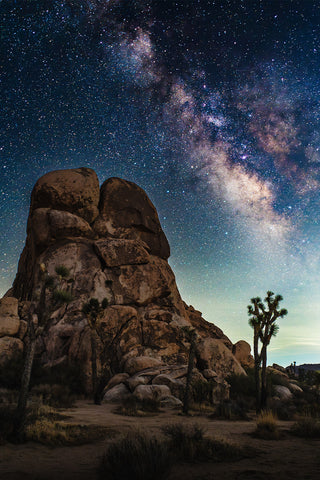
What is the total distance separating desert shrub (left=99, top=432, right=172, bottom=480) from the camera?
17.5 ft

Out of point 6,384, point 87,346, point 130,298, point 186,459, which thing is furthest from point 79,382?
point 186,459

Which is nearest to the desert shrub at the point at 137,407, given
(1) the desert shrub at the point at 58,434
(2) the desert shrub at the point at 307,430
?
(1) the desert shrub at the point at 58,434

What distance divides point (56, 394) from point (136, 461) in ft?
56.5

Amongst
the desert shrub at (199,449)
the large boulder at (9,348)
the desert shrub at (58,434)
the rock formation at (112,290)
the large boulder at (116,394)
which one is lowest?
the large boulder at (116,394)

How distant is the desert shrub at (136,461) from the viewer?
5.32 metres

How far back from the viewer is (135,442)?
6.18 metres

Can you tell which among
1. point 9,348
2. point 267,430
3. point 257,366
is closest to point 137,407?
point 257,366

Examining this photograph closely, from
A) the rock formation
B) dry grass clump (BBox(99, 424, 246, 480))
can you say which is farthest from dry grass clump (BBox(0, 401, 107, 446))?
the rock formation

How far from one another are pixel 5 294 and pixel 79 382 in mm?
23644

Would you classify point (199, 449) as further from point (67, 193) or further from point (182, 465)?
point (67, 193)

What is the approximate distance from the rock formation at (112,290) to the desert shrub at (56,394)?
3.19m

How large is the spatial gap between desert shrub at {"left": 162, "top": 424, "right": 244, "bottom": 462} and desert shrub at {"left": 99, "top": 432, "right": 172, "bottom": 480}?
6.20 ft

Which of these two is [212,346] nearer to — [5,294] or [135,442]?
[135,442]

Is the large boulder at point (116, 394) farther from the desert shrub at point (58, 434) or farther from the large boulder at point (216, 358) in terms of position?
the desert shrub at point (58, 434)
